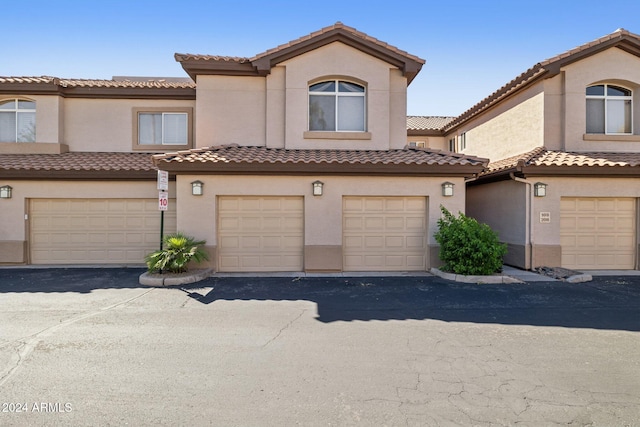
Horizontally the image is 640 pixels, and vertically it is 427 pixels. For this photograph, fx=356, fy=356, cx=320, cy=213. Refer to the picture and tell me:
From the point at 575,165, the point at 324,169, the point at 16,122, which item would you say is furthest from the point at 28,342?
the point at 575,165

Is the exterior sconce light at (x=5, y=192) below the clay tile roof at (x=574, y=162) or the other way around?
below

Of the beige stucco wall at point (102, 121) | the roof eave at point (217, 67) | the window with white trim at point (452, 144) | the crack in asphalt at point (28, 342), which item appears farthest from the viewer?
the window with white trim at point (452, 144)

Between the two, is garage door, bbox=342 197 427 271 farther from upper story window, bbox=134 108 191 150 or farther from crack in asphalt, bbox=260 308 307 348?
upper story window, bbox=134 108 191 150

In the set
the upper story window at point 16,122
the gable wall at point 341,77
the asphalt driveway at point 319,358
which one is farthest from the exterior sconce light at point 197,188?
the upper story window at point 16,122

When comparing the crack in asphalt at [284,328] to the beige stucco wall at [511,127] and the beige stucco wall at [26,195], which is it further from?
the beige stucco wall at [511,127]

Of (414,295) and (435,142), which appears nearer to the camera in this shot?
(414,295)

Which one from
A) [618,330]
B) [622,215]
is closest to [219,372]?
[618,330]

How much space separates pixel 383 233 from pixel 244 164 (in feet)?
15.5

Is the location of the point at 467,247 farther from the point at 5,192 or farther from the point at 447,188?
the point at 5,192

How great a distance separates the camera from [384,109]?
12078 millimetres

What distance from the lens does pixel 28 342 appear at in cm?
517

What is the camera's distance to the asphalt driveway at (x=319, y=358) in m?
3.47

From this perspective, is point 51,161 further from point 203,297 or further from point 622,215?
point 622,215

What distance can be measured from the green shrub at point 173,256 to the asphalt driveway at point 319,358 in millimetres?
1340
